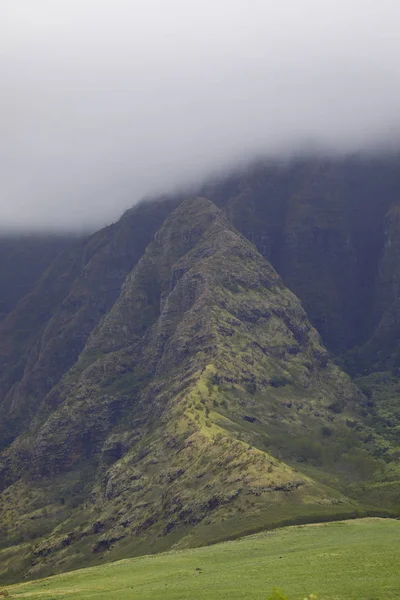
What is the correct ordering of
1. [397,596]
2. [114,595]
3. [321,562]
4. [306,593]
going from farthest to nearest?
1. [321,562]
2. [114,595]
3. [306,593]
4. [397,596]

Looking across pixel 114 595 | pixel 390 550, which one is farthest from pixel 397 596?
pixel 114 595

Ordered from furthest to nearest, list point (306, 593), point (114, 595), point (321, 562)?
point (321, 562), point (114, 595), point (306, 593)

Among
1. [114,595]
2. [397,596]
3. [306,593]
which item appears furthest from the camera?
[114,595]

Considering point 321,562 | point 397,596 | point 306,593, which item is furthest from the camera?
point 321,562

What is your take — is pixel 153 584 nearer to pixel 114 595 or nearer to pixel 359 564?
pixel 114 595

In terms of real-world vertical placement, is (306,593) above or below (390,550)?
above

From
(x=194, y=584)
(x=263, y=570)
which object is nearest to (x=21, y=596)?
(x=194, y=584)

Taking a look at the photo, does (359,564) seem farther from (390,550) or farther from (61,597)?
(61,597)

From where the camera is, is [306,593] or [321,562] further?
[321,562]

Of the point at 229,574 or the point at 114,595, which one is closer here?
the point at 114,595
